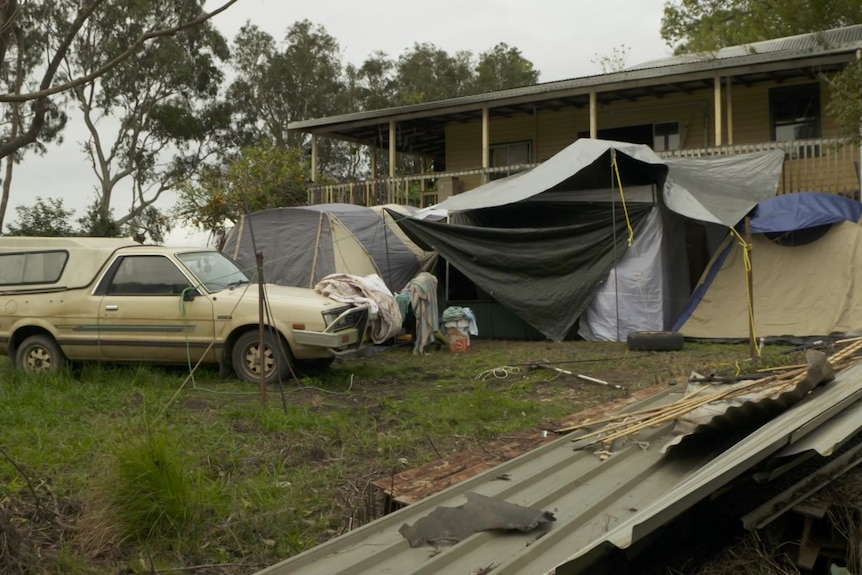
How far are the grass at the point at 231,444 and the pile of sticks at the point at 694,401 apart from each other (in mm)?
914

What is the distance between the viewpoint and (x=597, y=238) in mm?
11875

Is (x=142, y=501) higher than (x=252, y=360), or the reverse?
(x=252, y=360)

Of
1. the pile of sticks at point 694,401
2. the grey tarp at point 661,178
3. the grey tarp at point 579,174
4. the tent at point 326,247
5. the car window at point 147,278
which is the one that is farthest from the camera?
the tent at point 326,247

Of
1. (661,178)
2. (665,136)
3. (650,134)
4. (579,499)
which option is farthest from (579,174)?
(579,499)

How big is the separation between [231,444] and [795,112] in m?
14.3

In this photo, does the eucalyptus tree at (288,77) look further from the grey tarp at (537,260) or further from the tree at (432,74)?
the grey tarp at (537,260)

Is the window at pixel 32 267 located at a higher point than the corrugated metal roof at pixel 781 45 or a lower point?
lower

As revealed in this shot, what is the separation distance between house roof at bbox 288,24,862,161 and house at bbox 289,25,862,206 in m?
Answer: 0.03

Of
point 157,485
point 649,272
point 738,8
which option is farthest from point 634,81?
point 157,485

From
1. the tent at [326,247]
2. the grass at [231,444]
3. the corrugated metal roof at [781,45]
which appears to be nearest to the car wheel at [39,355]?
the grass at [231,444]

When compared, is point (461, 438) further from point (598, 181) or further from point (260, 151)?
point (260, 151)

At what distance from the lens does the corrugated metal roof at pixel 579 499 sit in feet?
10.4

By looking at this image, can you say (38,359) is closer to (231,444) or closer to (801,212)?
(231,444)

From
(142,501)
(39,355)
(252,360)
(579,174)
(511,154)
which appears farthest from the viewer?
(511,154)
